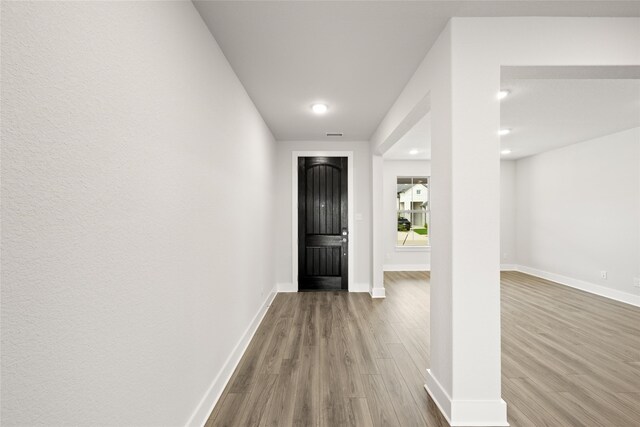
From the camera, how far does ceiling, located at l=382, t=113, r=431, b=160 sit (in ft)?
14.8

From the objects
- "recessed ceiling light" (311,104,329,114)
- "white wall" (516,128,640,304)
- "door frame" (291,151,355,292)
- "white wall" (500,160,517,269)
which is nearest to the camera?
"recessed ceiling light" (311,104,329,114)

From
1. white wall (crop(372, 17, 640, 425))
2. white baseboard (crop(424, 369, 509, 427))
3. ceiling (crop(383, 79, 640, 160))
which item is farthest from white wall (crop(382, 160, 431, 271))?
white baseboard (crop(424, 369, 509, 427))

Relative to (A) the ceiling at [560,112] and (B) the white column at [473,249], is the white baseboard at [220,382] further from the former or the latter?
(A) the ceiling at [560,112]

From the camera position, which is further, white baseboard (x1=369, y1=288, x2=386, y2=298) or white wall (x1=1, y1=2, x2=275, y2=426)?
Result: white baseboard (x1=369, y1=288, x2=386, y2=298)

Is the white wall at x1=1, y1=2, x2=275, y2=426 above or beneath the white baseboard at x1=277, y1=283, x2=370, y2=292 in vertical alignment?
above

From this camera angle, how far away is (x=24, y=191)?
74 centimetres

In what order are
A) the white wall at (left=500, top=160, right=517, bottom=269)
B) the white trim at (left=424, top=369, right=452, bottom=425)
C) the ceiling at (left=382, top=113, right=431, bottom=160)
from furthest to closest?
the white wall at (left=500, top=160, right=517, bottom=269), the ceiling at (left=382, top=113, right=431, bottom=160), the white trim at (left=424, top=369, right=452, bottom=425)

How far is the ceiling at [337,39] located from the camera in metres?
1.80

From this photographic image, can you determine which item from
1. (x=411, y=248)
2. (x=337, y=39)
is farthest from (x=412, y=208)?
(x=337, y=39)

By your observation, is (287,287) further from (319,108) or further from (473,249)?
(473,249)

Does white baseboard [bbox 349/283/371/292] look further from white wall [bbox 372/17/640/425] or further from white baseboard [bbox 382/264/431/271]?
white wall [bbox 372/17/640/425]

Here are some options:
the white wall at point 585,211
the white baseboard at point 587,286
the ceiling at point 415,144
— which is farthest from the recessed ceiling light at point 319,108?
the white baseboard at point 587,286

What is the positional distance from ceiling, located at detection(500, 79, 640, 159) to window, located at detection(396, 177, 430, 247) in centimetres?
225

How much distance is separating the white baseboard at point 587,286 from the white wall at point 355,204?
389 centimetres
